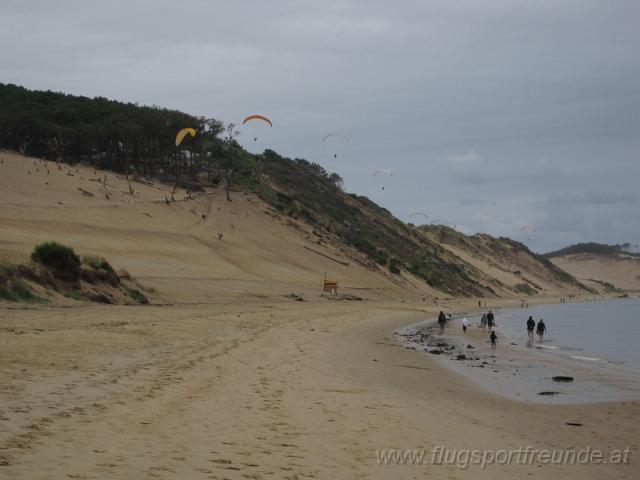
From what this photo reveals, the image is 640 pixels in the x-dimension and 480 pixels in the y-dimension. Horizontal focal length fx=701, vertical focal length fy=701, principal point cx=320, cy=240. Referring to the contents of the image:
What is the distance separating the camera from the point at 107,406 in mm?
10703

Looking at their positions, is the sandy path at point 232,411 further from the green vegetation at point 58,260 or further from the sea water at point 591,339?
the sea water at point 591,339

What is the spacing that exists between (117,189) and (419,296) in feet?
108

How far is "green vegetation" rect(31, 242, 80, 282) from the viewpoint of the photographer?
30203 millimetres

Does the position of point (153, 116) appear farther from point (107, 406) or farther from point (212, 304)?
point (107, 406)

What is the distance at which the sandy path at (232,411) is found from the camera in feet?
27.5

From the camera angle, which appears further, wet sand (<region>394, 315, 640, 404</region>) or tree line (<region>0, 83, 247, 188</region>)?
tree line (<region>0, 83, 247, 188</region>)

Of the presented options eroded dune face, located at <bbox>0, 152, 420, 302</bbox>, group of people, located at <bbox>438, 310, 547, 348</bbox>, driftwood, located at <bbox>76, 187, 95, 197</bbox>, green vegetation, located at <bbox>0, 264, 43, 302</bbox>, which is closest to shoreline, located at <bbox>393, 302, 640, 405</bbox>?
group of people, located at <bbox>438, 310, 547, 348</bbox>

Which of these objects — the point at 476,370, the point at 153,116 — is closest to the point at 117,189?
the point at 153,116

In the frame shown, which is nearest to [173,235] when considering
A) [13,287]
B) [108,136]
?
[108,136]

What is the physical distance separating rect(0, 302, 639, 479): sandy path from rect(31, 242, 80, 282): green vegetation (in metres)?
7.21

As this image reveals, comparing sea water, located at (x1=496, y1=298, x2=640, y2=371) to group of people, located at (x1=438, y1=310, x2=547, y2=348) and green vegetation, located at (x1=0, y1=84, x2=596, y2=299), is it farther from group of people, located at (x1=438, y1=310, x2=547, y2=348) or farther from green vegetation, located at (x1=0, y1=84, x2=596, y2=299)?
green vegetation, located at (x1=0, y1=84, x2=596, y2=299)

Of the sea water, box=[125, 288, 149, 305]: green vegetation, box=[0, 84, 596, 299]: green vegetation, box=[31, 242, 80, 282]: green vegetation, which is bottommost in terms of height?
box=[125, 288, 149, 305]: green vegetation

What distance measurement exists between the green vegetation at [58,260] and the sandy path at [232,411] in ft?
23.7

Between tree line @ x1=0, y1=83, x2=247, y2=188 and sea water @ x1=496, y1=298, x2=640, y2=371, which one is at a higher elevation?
tree line @ x1=0, y1=83, x2=247, y2=188
